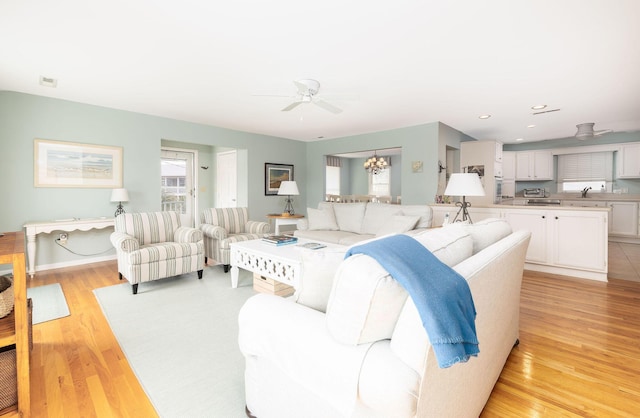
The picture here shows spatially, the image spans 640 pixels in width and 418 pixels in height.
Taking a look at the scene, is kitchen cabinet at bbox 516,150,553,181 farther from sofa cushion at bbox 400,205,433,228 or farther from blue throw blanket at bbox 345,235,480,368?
blue throw blanket at bbox 345,235,480,368

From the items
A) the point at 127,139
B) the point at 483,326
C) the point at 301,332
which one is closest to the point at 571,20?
the point at 483,326

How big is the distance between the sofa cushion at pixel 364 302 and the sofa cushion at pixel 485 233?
1.02 meters

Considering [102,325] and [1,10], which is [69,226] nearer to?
[102,325]

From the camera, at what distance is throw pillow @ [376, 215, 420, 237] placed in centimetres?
396

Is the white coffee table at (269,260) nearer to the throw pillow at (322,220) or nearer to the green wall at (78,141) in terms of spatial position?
the throw pillow at (322,220)

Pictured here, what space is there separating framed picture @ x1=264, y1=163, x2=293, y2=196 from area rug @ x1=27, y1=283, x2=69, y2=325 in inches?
156

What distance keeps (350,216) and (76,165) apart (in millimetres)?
3966

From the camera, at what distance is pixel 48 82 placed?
3.53 meters

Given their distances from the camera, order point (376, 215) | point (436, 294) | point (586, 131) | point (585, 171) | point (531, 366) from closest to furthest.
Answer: point (436, 294) → point (531, 366) → point (376, 215) → point (586, 131) → point (585, 171)

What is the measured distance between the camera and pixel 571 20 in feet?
7.39

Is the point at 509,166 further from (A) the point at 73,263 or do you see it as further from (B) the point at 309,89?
(A) the point at 73,263

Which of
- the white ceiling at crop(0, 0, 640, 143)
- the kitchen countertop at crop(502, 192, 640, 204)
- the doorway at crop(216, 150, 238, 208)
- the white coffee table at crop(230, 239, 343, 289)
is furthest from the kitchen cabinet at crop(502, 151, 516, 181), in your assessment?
the white coffee table at crop(230, 239, 343, 289)

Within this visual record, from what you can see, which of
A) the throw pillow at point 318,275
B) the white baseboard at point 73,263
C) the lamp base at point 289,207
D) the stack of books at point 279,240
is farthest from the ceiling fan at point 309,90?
the white baseboard at point 73,263

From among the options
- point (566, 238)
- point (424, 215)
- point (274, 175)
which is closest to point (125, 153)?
point (274, 175)
